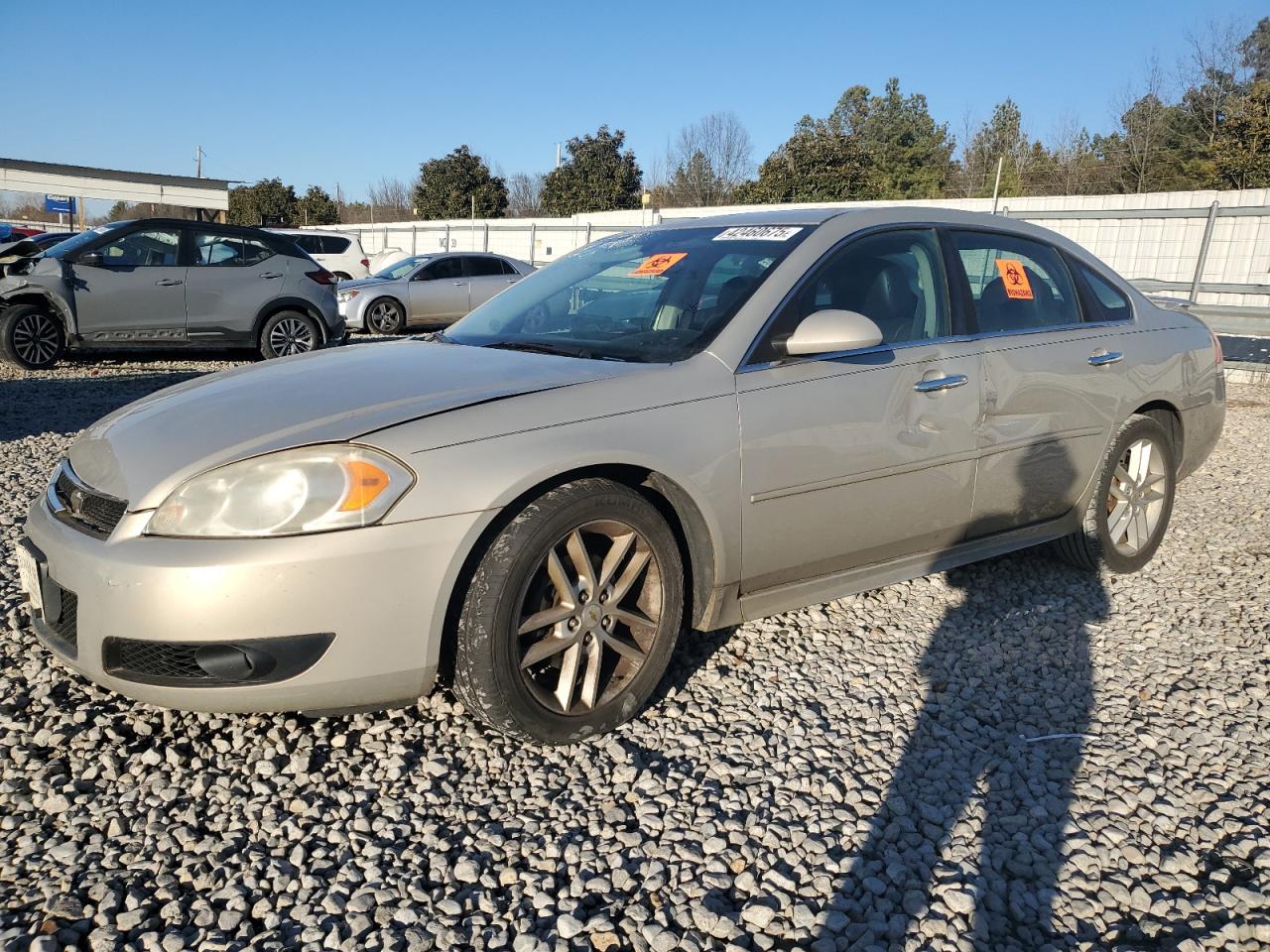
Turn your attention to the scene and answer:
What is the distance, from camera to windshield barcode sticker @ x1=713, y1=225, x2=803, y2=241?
3459mm

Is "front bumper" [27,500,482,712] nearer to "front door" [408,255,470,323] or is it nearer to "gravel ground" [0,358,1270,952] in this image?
"gravel ground" [0,358,1270,952]

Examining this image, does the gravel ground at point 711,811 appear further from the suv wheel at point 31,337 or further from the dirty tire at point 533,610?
the suv wheel at point 31,337

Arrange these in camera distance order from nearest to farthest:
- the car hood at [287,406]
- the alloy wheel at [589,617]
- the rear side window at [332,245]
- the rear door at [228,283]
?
the car hood at [287,406], the alloy wheel at [589,617], the rear door at [228,283], the rear side window at [332,245]

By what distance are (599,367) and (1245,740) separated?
7.73 ft

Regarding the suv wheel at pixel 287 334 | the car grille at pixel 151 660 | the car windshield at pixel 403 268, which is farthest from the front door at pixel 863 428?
the car windshield at pixel 403 268

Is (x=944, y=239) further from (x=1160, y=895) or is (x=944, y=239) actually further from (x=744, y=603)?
(x=1160, y=895)

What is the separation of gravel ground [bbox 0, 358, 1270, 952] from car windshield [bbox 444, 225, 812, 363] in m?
1.18

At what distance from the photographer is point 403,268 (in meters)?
16.1

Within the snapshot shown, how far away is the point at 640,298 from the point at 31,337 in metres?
9.10

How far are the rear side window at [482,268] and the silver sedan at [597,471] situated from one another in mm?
12615

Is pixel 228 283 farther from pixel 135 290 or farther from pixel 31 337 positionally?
pixel 31 337

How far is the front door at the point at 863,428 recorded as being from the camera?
304cm

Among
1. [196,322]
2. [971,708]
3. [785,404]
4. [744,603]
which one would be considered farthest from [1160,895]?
[196,322]

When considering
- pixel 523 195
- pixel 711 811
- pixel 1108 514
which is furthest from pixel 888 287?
pixel 523 195
